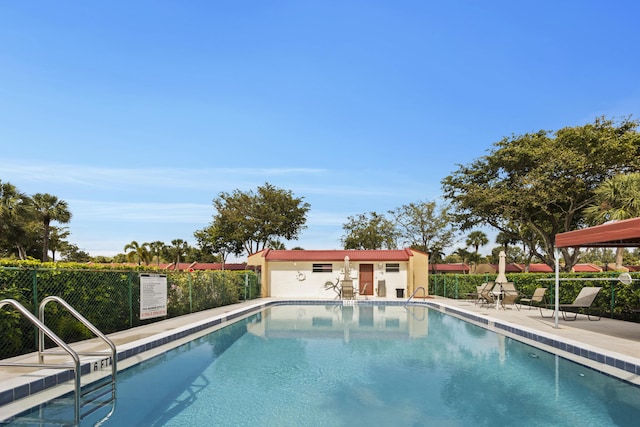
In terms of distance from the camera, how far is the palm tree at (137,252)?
5728 centimetres

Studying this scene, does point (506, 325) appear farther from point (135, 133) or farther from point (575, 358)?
point (135, 133)

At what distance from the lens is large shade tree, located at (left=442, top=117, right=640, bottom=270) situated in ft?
83.9

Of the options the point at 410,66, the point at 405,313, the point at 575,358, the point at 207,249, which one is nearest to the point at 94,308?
the point at 575,358

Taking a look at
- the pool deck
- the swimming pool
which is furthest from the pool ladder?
the pool deck

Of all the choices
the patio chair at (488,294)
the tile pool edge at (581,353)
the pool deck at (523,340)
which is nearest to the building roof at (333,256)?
the patio chair at (488,294)

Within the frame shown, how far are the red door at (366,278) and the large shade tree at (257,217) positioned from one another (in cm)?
1486

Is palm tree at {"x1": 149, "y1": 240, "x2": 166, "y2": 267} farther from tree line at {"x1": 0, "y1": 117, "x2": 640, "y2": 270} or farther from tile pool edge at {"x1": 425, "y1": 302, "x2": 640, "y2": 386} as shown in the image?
tile pool edge at {"x1": 425, "y1": 302, "x2": 640, "y2": 386}

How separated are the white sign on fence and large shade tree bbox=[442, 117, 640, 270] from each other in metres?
21.9

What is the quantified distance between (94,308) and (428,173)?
24.5 metres

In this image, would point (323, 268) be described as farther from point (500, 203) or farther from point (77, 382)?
point (77, 382)

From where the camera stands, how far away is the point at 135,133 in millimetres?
17359

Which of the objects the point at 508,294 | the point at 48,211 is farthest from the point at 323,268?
the point at 48,211

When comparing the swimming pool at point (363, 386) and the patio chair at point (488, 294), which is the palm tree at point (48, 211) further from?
the patio chair at point (488, 294)

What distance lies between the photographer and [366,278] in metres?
26.5
